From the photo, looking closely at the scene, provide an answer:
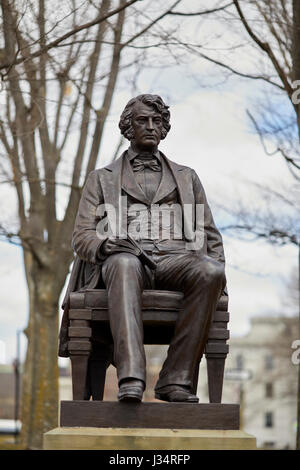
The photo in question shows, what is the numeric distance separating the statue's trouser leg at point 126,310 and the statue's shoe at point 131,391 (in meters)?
0.05

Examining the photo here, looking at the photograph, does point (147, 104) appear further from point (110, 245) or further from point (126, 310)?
point (126, 310)

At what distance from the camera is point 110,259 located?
23.7 feet

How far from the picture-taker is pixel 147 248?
25.1 feet

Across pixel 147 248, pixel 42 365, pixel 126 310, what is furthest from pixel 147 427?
pixel 42 365

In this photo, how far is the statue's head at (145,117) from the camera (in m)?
7.95

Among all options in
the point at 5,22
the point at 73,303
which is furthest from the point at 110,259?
the point at 5,22

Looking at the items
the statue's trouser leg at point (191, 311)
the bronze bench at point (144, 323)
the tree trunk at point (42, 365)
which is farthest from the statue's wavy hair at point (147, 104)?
the tree trunk at point (42, 365)

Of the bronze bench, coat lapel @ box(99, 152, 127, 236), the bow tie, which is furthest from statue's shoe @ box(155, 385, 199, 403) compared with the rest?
the bow tie

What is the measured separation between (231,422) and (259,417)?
63960mm

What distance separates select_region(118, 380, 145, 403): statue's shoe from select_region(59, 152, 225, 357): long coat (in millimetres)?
975

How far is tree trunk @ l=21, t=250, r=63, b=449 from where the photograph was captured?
1529 centimetres

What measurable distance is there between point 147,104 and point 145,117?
10 centimetres

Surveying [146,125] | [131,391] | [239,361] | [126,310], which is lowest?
[131,391]
